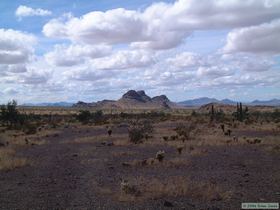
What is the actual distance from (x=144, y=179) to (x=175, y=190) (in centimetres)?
301

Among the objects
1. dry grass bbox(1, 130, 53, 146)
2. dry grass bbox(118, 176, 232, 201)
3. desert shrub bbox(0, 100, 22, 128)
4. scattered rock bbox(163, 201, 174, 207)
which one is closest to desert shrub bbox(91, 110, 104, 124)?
desert shrub bbox(0, 100, 22, 128)

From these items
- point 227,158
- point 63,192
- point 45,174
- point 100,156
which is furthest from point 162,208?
point 100,156

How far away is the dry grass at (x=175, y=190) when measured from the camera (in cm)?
1438

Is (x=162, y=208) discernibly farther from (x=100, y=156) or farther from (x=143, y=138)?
(x=143, y=138)

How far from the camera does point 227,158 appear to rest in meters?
25.1

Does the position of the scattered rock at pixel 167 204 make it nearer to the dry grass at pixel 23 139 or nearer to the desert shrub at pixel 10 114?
the dry grass at pixel 23 139

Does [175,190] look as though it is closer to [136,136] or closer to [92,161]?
[92,161]

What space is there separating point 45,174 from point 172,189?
7382mm

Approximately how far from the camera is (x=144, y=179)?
18.1 metres

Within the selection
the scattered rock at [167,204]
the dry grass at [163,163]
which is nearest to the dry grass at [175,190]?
the scattered rock at [167,204]

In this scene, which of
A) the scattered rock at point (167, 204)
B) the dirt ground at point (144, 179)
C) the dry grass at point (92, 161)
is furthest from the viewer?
the dry grass at point (92, 161)

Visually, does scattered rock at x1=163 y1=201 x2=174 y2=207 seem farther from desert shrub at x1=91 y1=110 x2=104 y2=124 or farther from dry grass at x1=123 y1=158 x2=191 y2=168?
desert shrub at x1=91 y1=110 x2=104 y2=124

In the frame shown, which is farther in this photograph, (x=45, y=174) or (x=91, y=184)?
(x=45, y=174)

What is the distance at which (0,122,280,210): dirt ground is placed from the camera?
553 inches
